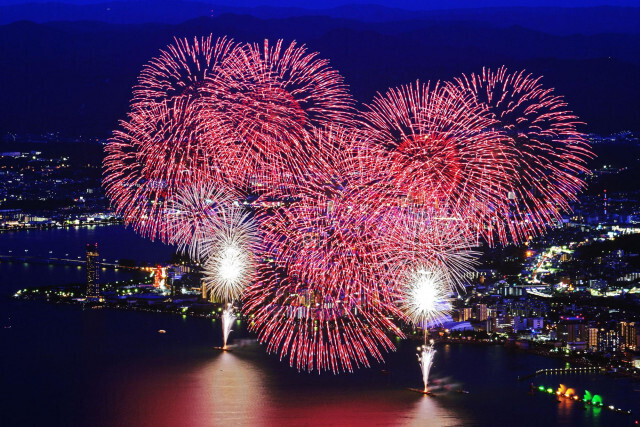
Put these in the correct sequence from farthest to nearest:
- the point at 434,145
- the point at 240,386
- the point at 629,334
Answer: the point at 629,334
the point at 240,386
the point at 434,145

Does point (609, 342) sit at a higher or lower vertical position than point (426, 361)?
higher

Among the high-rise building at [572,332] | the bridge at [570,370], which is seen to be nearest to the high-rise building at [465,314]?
the high-rise building at [572,332]

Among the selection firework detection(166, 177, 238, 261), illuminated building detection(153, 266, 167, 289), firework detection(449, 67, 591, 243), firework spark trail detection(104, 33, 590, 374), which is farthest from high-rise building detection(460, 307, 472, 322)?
illuminated building detection(153, 266, 167, 289)

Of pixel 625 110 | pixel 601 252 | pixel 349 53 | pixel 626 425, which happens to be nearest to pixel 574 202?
pixel 601 252

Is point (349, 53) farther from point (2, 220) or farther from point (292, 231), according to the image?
point (292, 231)

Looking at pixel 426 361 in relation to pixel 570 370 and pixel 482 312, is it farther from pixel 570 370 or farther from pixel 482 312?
pixel 482 312

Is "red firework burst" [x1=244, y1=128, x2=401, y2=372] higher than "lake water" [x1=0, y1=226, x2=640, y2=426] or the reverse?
higher

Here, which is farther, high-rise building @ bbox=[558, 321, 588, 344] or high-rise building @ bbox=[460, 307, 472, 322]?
high-rise building @ bbox=[460, 307, 472, 322]

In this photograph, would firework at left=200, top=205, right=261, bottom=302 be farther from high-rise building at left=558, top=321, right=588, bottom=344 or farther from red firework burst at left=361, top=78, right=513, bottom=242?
high-rise building at left=558, top=321, right=588, bottom=344

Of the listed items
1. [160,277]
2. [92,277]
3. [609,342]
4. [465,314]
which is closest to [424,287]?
[609,342]

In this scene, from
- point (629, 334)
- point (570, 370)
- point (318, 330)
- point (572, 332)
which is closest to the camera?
point (570, 370)
